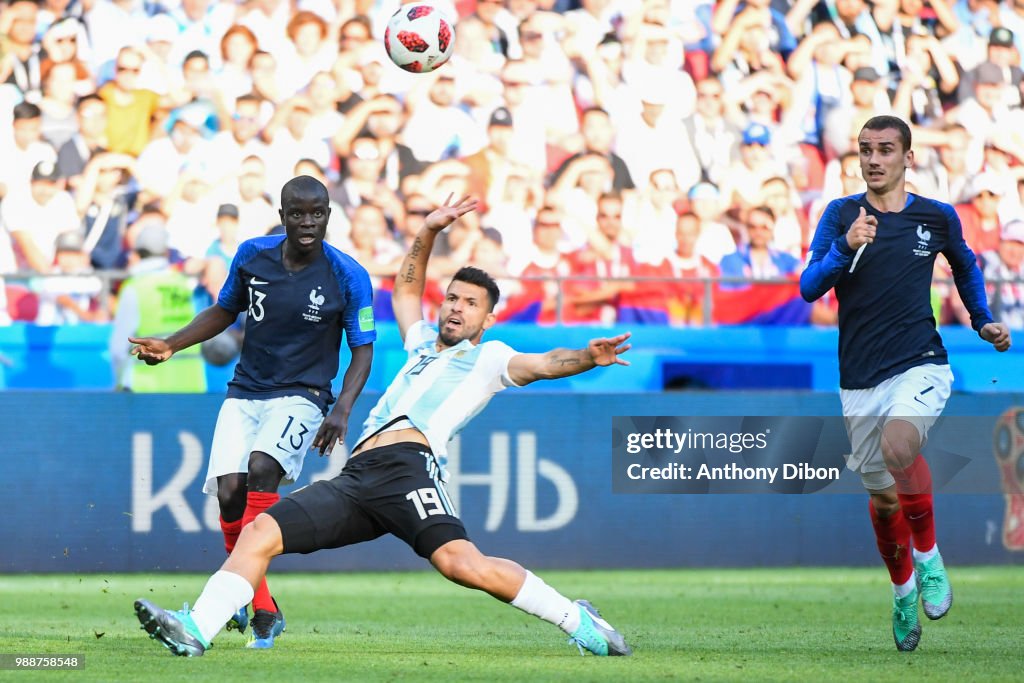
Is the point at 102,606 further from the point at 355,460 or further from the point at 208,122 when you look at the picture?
the point at 208,122

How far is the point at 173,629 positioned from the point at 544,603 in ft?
4.96

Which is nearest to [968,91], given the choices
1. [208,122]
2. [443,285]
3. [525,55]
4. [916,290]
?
[525,55]

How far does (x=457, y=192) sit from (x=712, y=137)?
2.62 metres

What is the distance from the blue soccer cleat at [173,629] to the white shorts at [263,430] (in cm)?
145

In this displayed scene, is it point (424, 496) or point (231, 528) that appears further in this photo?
point (231, 528)

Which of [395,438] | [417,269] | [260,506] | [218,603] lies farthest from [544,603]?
[417,269]

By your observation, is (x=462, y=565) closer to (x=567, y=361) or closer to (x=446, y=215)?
(x=567, y=361)

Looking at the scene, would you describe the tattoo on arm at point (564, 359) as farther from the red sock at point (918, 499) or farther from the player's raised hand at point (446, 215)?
the red sock at point (918, 499)

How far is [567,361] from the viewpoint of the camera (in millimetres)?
6051

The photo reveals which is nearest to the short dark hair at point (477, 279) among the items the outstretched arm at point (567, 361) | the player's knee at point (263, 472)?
the outstretched arm at point (567, 361)

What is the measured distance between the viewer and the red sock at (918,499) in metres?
7.19

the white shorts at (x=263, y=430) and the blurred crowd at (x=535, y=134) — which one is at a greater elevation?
the blurred crowd at (x=535, y=134)

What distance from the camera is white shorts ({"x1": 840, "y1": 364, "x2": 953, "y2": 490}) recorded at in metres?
7.22

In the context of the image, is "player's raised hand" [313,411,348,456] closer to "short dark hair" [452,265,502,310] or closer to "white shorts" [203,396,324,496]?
"white shorts" [203,396,324,496]
